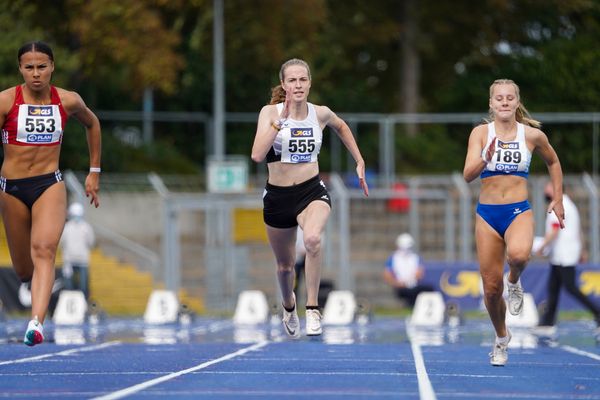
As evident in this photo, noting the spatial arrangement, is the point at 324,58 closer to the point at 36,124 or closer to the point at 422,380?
the point at 36,124

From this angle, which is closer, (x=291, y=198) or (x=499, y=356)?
(x=499, y=356)

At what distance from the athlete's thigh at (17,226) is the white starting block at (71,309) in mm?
12496

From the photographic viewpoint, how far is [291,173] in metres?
13.8

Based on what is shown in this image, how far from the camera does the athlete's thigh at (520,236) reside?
43.2 feet

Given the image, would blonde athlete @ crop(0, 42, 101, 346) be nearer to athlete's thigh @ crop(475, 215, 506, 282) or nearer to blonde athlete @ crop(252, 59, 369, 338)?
blonde athlete @ crop(252, 59, 369, 338)

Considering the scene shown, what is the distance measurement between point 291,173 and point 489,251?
1861mm

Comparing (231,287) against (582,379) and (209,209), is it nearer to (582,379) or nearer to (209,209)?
(209,209)

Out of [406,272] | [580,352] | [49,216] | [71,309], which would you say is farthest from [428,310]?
[49,216]

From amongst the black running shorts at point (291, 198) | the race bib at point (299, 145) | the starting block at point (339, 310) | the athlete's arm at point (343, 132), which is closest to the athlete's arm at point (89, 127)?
the black running shorts at point (291, 198)

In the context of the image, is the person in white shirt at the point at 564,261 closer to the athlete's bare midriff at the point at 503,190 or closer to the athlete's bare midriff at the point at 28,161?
the athlete's bare midriff at the point at 503,190

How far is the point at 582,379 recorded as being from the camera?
1211cm

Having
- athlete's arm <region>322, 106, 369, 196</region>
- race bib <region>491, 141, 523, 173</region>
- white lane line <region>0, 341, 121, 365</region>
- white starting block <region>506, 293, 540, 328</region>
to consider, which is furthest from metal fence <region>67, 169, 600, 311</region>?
race bib <region>491, 141, 523, 173</region>

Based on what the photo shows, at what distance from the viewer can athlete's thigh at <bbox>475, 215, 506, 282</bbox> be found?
13.4 meters

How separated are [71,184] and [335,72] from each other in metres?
24.5
